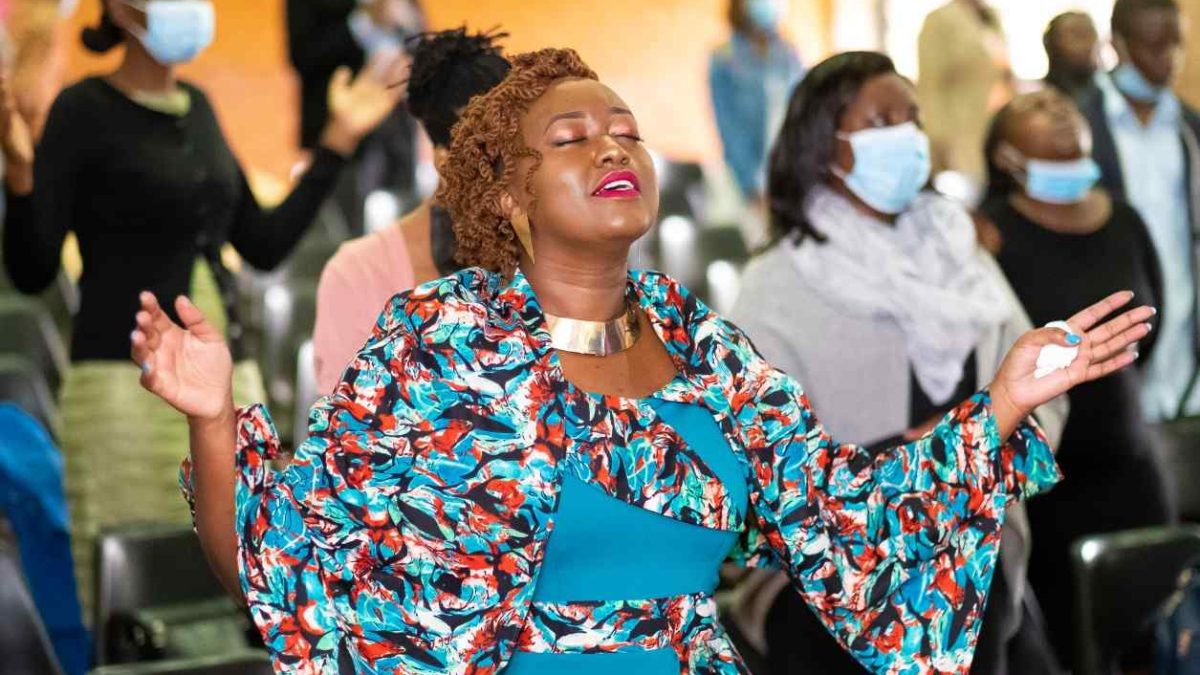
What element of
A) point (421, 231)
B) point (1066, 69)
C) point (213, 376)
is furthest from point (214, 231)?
point (1066, 69)

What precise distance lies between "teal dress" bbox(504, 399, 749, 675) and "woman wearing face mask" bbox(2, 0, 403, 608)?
1.85m

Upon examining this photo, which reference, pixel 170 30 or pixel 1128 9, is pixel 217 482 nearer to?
pixel 170 30

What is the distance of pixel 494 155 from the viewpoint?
2.66 metres

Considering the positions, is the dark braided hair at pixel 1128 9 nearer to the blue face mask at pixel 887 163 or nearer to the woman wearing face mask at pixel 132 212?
the blue face mask at pixel 887 163

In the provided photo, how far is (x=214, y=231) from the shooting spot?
4.30 metres

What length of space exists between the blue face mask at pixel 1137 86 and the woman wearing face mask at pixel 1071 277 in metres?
1.41

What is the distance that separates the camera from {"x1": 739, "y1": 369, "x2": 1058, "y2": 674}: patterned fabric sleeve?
8.82 feet

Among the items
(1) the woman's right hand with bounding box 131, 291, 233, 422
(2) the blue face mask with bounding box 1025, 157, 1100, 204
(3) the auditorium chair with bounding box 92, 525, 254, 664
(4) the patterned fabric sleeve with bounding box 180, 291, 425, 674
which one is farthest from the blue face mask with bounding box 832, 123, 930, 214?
(1) the woman's right hand with bounding box 131, 291, 233, 422

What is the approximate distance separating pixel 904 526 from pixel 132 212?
217 cm

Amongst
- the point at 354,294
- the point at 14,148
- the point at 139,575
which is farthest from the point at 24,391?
the point at 354,294

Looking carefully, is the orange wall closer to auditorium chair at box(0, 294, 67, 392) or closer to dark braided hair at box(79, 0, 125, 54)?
auditorium chair at box(0, 294, 67, 392)

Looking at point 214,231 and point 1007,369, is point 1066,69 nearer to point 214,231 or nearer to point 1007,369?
point 214,231

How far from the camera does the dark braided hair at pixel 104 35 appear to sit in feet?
14.0

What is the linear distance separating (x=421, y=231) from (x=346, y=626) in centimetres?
113
